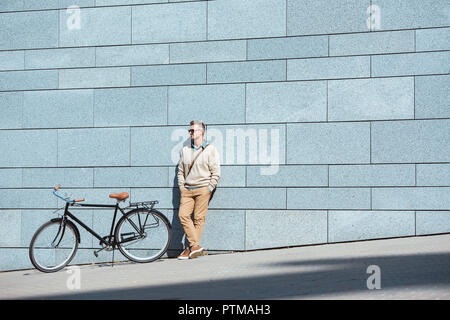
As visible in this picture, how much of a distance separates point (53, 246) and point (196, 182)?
225cm

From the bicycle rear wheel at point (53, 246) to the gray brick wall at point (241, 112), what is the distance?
3.38ft

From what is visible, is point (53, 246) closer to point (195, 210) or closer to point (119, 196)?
point (119, 196)

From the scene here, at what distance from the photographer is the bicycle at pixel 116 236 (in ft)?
25.2

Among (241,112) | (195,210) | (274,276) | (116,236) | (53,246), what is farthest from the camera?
(241,112)

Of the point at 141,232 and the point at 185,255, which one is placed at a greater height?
the point at 141,232

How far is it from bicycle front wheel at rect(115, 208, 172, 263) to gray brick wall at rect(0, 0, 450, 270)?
0.37m

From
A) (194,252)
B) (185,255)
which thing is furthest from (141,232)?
(194,252)

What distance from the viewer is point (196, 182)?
8.16 m

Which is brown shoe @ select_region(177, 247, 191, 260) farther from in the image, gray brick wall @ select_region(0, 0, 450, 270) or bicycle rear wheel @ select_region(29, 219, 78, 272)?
bicycle rear wheel @ select_region(29, 219, 78, 272)

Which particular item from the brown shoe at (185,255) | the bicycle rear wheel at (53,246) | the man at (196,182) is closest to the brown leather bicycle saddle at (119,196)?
the bicycle rear wheel at (53,246)

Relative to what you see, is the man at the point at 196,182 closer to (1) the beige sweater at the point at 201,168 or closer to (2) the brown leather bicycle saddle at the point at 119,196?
(1) the beige sweater at the point at 201,168

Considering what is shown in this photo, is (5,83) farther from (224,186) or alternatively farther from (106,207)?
(224,186)

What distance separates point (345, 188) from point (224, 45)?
2.98 metres

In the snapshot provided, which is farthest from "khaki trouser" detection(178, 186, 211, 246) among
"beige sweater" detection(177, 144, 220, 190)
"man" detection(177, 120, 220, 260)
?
"beige sweater" detection(177, 144, 220, 190)
